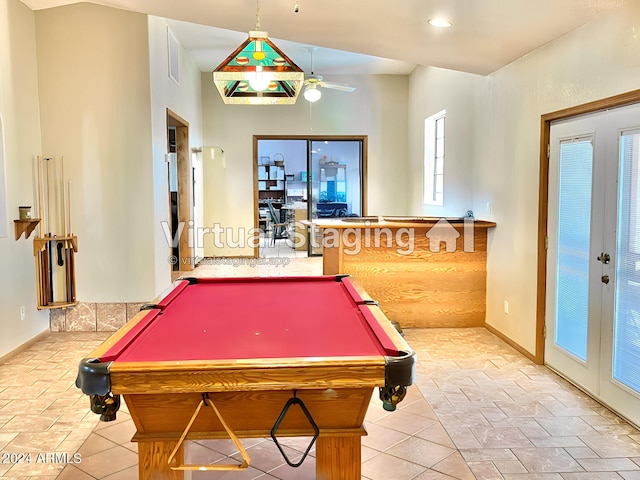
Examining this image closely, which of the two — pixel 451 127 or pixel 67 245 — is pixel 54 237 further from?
pixel 451 127

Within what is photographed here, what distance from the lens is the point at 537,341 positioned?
4.14 metres

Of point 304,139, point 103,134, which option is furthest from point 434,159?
point 103,134

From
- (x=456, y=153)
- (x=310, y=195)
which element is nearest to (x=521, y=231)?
(x=456, y=153)

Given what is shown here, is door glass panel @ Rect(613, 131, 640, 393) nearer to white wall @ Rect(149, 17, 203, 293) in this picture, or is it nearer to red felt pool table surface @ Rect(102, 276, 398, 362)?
red felt pool table surface @ Rect(102, 276, 398, 362)

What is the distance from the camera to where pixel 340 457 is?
78.1 inches

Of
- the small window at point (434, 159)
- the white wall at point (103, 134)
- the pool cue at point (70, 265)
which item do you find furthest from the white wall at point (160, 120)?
the small window at point (434, 159)

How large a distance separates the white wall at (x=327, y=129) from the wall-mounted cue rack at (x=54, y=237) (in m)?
4.22

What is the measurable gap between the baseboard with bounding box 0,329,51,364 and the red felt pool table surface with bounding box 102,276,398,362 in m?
2.17

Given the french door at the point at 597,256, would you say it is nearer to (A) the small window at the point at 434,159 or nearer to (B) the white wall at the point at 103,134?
(A) the small window at the point at 434,159

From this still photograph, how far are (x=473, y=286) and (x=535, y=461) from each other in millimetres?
2718

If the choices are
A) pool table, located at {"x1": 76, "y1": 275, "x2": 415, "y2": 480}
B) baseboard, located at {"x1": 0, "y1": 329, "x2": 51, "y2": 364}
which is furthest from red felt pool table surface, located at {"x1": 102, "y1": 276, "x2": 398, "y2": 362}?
baseboard, located at {"x1": 0, "y1": 329, "x2": 51, "y2": 364}

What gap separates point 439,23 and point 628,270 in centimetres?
208

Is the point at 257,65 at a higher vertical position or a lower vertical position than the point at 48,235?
higher

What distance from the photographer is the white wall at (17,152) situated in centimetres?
429
